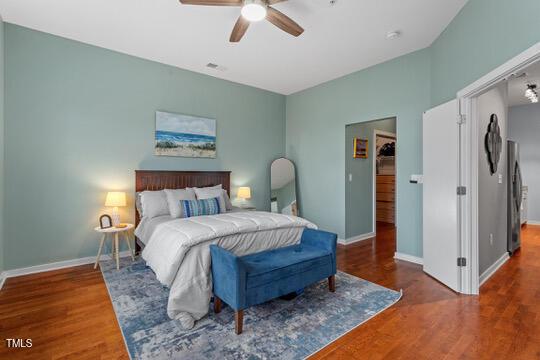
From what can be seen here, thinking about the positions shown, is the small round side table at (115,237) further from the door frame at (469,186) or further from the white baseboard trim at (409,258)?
the door frame at (469,186)

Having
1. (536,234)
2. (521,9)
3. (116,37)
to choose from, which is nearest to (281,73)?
(116,37)

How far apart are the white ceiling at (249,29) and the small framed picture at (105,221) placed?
234cm

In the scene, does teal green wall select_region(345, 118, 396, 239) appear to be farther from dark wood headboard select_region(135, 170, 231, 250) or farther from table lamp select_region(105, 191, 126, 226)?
table lamp select_region(105, 191, 126, 226)

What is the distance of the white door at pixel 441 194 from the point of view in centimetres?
287

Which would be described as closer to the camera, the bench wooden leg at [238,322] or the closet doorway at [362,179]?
the bench wooden leg at [238,322]

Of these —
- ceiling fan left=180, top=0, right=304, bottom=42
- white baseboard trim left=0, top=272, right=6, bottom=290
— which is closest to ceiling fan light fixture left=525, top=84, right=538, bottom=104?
ceiling fan left=180, top=0, right=304, bottom=42

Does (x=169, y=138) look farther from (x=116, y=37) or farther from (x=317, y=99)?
(x=317, y=99)

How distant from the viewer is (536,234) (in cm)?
536

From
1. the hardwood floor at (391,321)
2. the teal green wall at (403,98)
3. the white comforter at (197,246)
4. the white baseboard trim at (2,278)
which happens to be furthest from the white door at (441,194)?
the white baseboard trim at (2,278)

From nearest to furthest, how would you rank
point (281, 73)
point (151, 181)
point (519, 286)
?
point (519, 286)
point (151, 181)
point (281, 73)

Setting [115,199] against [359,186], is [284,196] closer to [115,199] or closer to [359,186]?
[359,186]

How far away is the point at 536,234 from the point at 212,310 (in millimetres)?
6497

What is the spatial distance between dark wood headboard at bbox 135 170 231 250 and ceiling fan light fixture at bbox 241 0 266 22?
8.85 feet

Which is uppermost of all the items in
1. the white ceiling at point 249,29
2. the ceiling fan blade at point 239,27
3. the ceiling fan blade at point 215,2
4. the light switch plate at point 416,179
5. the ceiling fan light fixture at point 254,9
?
the white ceiling at point 249,29
